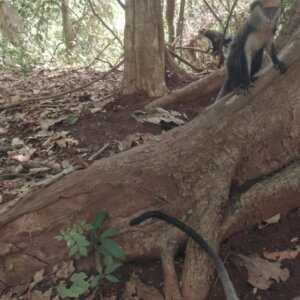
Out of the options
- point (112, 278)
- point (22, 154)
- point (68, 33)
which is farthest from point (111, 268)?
point (68, 33)

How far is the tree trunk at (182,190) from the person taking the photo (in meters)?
2.63

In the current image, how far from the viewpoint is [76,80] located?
6.63 m

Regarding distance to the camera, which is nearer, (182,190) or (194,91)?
(182,190)

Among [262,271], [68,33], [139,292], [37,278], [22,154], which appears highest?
[68,33]

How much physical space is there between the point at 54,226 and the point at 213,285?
0.93 m

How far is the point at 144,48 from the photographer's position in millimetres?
4738

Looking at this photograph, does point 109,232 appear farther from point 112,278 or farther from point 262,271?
point 262,271

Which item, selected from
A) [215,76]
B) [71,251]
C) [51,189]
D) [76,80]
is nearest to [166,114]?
[215,76]

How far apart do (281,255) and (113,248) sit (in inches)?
35.9

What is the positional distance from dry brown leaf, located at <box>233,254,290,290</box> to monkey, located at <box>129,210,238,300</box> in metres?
0.22

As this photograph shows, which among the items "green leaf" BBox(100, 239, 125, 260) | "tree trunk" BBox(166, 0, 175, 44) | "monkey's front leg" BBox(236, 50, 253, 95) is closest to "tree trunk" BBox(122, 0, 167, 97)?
"monkey's front leg" BBox(236, 50, 253, 95)

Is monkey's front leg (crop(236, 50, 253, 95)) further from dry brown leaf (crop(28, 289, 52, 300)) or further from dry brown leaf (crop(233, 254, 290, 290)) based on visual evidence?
dry brown leaf (crop(28, 289, 52, 300))

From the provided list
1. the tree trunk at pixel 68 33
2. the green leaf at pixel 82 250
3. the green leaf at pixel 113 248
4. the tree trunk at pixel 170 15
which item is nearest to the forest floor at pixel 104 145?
the green leaf at pixel 113 248

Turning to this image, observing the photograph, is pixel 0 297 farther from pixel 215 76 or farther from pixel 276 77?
pixel 215 76
